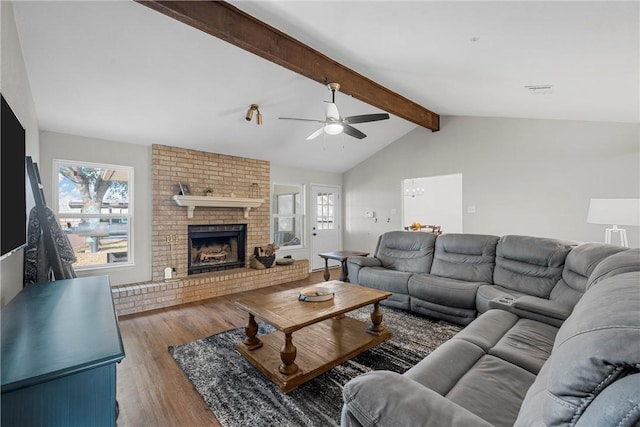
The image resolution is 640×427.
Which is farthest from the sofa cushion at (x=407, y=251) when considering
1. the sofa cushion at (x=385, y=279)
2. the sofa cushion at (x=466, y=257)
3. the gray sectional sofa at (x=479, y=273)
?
the sofa cushion at (x=385, y=279)

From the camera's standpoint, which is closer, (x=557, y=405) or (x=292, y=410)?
(x=557, y=405)

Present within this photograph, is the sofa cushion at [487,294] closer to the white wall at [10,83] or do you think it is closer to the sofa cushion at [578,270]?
the sofa cushion at [578,270]

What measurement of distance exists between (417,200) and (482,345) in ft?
25.0

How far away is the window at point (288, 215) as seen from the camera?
5.89 metres

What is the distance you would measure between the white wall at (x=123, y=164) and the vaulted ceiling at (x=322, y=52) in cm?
16

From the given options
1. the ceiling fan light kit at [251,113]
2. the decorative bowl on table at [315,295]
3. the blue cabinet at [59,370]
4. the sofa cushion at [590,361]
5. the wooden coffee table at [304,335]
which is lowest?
the wooden coffee table at [304,335]

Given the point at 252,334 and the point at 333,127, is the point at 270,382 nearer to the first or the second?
the point at 252,334

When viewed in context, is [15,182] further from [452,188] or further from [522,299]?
[452,188]

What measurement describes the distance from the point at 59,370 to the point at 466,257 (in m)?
3.74

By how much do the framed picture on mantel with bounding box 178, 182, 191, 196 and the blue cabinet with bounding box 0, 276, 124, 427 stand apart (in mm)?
2975

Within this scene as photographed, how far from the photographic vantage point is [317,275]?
588 cm

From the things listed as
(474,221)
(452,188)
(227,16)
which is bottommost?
(474,221)

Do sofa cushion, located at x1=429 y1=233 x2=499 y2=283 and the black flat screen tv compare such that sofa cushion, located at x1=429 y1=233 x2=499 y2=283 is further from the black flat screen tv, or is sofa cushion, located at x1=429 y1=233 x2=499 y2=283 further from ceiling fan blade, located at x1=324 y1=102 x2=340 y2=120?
the black flat screen tv

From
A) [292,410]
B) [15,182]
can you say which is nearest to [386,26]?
[15,182]
